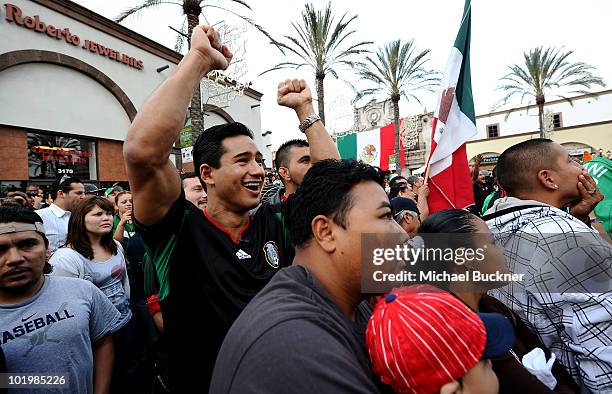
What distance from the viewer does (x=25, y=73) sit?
11383 mm

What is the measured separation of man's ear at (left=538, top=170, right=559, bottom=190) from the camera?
2510mm

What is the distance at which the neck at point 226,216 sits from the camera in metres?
2.11

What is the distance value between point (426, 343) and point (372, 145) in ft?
85.5

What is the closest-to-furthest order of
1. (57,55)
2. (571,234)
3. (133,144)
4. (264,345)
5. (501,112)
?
(264,345), (133,144), (571,234), (57,55), (501,112)

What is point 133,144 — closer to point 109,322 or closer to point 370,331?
point 370,331

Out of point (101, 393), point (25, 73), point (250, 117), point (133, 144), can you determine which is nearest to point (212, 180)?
point (133, 144)

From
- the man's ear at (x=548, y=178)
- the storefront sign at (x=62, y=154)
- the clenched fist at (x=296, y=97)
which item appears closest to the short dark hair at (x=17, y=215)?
the clenched fist at (x=296, y=97)

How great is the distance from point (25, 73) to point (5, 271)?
12143 millimetres

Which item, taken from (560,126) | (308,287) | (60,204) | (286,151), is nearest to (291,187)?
(286,151)

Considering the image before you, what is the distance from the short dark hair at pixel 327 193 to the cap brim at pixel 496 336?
0.55 metres

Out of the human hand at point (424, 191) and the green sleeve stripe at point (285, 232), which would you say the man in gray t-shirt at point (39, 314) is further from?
the human hand at point (424, 191)

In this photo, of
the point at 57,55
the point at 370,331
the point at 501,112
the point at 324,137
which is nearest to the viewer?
the point at 370,331

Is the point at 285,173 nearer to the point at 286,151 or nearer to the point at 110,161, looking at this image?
the point at 286,151

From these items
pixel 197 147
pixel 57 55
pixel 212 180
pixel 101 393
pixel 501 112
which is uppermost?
pixel 501 112
